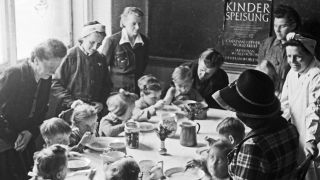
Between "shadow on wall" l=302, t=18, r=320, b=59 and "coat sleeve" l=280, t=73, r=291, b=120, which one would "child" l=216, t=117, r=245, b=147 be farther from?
"shadow on wall" l=302, t=18, r=320, b=59

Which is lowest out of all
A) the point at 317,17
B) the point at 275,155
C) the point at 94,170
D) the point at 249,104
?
the point at 94,170

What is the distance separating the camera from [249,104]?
227 cm

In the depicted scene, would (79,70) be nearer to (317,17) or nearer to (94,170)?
(94,170)

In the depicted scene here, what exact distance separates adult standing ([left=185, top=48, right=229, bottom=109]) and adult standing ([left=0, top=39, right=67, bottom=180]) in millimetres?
1454

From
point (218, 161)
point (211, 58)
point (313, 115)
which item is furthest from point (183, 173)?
point (211, 58)

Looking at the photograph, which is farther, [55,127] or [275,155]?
[55,127]

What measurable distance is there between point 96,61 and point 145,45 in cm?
75

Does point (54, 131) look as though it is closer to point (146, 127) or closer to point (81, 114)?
point (81, 114)

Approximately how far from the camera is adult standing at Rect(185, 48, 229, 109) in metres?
4.44

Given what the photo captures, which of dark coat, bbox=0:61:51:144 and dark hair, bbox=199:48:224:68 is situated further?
dark hair, bbox=199:48:224:68

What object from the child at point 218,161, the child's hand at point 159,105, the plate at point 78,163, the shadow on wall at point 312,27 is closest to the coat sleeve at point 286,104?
the child's hand at point 159,105

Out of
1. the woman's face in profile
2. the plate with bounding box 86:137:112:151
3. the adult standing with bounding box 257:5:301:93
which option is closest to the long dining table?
the plate with bounding box 86:137:112:151

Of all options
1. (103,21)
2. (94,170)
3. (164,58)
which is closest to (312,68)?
(94,170)

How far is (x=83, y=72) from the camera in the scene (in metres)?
4.47
